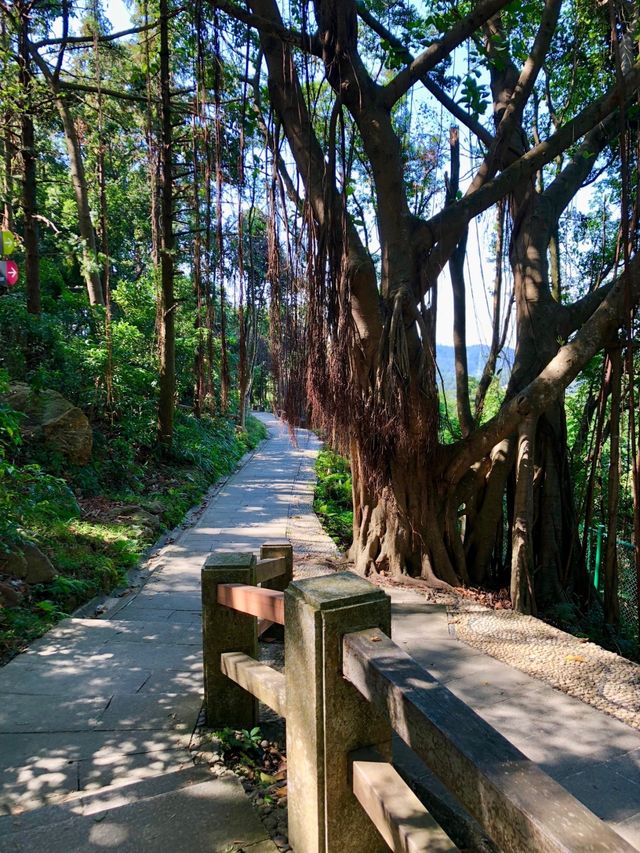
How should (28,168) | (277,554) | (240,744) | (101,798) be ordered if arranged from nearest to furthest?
(101,798)
(240,744)
(277,554)
(28,168)

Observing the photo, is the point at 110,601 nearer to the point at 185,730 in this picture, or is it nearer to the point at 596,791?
the point at 185,730

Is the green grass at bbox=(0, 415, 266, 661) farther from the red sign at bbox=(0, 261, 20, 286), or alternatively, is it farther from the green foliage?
the red sign at bbox=(0, 261, 20, 286)

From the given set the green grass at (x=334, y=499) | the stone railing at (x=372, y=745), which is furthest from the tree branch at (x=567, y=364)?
the stone railing at (x=372, y=745)

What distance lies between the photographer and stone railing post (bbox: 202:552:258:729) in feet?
8.61

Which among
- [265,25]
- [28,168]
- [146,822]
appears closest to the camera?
[146,822]

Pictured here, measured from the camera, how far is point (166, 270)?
9.76 m

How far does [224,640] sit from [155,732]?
0.61 metres

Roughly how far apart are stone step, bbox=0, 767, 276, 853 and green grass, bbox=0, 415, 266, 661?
188 cm

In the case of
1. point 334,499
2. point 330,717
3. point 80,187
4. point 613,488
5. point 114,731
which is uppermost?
point 80,187

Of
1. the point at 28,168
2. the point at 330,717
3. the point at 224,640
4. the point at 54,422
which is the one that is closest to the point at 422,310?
the point at 224,640

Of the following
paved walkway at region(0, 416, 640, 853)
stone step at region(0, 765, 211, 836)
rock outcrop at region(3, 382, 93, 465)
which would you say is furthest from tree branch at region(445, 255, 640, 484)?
rock outcrop at region(3, 382, 93, 465)

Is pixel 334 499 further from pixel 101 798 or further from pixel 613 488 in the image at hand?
pixel 101 798

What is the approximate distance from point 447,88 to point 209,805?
7.81 meters

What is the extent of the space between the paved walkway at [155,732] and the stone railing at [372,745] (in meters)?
0.38
